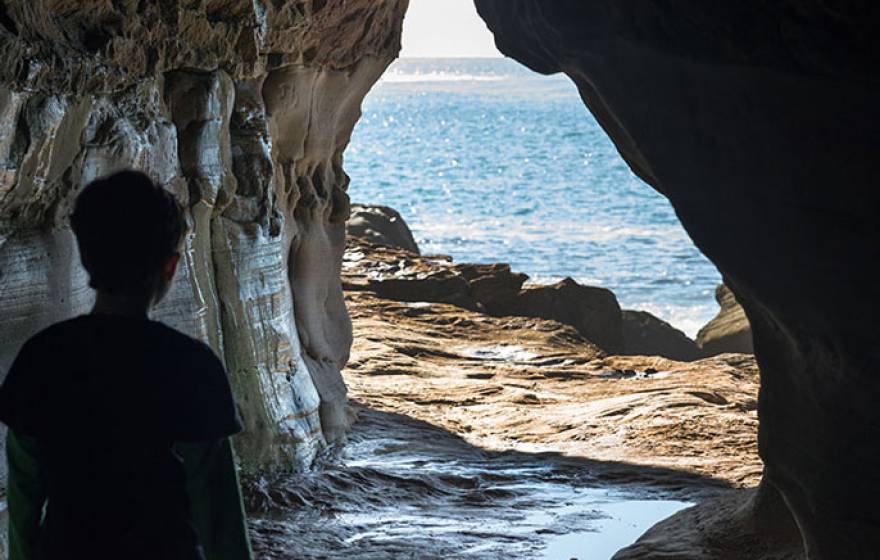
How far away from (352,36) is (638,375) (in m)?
4.25

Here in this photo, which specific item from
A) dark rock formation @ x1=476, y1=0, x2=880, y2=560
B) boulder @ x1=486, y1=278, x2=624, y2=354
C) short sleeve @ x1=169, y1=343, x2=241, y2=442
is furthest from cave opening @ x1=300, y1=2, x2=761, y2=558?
short sleeve @ x1=169, y1=343, x2=241, y2=442

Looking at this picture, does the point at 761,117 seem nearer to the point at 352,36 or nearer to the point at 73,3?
the point at 73,3

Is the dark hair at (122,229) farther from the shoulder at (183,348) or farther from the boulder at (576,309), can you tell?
the boulder at (576,309)

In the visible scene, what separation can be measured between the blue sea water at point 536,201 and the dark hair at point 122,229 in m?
17.2

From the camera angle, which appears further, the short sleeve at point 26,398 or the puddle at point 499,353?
the puddle at point 499,353

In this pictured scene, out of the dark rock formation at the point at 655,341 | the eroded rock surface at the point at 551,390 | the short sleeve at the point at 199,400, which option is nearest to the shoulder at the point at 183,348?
the short sleeve at the point at 199,400

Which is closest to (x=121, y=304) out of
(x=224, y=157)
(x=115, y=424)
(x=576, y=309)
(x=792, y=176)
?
(x=115, y=424)

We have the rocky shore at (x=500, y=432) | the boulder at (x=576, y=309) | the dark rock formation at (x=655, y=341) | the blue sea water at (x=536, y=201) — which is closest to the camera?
the rocky shore at (x=500, y=432)

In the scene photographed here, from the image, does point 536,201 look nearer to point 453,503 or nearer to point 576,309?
point 576,309

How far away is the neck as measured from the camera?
253 centimetres

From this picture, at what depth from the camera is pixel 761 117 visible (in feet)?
12.9

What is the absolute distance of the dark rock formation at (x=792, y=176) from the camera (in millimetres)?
3695

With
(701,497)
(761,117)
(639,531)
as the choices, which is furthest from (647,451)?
(761,117)

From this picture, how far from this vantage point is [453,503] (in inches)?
288
